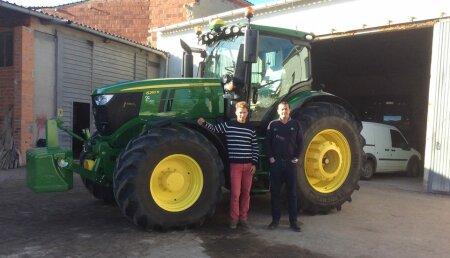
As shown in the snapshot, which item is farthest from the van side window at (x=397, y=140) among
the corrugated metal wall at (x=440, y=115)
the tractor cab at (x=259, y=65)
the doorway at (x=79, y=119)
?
the doorway at (x=79, y=119)

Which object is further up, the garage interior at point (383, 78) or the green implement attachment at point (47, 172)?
the garage interior at point (383, 78)

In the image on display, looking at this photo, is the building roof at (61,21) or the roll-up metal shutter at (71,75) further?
the roll-up metal shutter at (71,75)

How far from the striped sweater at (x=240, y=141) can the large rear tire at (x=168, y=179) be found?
0.22 metres

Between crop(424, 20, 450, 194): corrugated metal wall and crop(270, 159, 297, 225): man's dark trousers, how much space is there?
509 centimetres

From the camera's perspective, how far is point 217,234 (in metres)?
5.48

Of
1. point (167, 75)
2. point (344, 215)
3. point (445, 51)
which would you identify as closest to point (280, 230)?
point (344, 215)

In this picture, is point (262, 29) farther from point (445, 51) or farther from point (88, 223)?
point (445, 51)

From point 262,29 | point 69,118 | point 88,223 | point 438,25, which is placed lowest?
point 88,223

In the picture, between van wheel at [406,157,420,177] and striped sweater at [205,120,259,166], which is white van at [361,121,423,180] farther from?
striped sweater at [205,120,259,166]

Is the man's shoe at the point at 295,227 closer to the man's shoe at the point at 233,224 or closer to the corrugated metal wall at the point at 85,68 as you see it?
the man's shoe at the point at 233,224

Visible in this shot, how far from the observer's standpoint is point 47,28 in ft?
39.2

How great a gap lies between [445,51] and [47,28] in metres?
9.72

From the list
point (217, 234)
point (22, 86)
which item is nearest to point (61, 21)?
point (22, 86)

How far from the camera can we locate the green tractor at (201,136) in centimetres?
533
